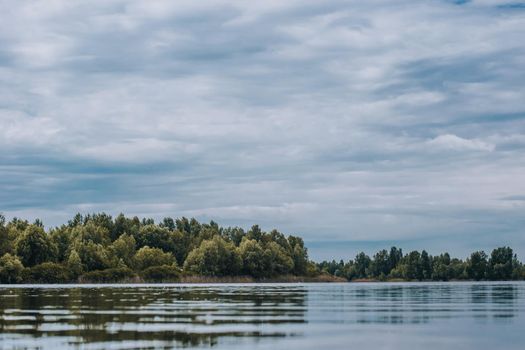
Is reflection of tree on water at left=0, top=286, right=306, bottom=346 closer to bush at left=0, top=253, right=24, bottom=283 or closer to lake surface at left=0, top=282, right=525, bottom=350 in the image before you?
lake surface at left=0, top=282, right=525, bottom=350

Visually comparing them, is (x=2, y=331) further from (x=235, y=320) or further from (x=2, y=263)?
(x=2, y=263)

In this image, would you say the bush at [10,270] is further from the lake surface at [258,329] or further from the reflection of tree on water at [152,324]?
the lake surface at [258,329]

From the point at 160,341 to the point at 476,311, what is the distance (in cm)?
3214

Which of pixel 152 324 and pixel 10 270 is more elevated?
pixel 10 270

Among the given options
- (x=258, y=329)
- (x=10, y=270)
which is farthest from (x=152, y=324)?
(x=10, y=270)

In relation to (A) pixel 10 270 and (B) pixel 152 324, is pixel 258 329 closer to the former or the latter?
(B) pixel 152 324

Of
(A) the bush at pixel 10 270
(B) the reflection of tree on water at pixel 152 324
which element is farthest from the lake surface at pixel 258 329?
(A) the bush at pixel 10 270

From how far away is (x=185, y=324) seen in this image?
45125 millimetres

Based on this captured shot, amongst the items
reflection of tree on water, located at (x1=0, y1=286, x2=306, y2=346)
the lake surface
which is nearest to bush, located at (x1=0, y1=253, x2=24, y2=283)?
reflection of tree on water, located at (x1=0, y1=286, x2=306, y2=346)

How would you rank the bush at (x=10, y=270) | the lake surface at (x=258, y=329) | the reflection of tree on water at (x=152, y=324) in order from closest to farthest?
the lake surface at (x=258, y=329)
the reflection of tree on water at (x=152, y=324)
the bush at (x=10, y=270)

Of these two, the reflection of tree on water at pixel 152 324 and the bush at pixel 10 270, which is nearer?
the reflection of tree on water at pixel 152 324

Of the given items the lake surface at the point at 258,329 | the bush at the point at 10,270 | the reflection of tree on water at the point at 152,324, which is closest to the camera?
the lake surface at the point at 258,329

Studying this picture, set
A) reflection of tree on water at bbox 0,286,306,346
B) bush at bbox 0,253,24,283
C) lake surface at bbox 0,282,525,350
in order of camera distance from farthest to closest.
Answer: bush at bbox 0,253,24,283 < reflection of tree on water at bbox 0,286,306,346 < lake surface at bbox 0,282,525,350

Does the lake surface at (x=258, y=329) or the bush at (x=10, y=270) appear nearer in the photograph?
the lake surface at (x=258, y=329)
